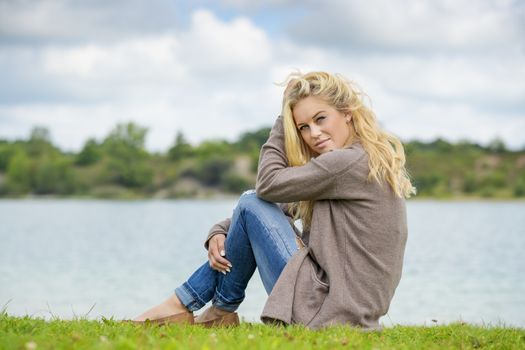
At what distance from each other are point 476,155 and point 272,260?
89816 mm

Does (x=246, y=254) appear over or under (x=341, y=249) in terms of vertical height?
under

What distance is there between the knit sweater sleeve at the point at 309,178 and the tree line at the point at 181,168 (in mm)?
75619

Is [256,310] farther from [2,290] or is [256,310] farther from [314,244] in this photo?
[314,244]

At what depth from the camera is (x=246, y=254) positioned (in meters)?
4.64

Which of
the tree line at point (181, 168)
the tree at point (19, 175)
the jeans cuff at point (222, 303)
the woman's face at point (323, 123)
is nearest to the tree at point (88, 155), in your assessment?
the tree line at point (181, 168)

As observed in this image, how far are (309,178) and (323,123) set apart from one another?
492 millimetres

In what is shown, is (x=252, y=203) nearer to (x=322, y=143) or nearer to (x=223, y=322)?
(x=322, y=143)

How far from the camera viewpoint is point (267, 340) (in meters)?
3.63

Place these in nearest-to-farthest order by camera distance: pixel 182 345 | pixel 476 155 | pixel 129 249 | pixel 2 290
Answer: pixel 182 345 → pixel 2 290 → pixel 129 249 → pixel 476 155

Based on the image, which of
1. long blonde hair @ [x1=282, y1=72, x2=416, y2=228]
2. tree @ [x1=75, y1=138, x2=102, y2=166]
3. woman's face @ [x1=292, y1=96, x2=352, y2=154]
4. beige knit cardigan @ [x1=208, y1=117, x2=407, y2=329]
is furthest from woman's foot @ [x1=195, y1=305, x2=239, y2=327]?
tree @ [x1=75, y1=138, x2=102, y2=166]

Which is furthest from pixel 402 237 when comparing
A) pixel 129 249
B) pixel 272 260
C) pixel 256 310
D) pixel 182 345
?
pixel 129 249

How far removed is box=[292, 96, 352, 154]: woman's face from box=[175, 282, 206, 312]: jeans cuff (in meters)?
1.29

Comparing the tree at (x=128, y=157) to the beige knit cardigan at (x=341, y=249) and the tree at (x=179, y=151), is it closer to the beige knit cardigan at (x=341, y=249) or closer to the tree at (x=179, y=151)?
the tree at (x=179, y=151)

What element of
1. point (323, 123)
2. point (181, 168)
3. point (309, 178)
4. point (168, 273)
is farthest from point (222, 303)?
point (181, 168)
